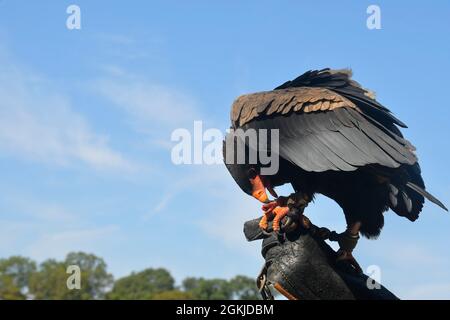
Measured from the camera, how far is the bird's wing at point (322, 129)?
296 inches

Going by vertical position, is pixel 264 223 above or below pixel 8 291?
below

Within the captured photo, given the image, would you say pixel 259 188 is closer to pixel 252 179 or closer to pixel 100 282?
pixel 252 179

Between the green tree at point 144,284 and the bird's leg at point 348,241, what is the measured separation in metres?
50.3

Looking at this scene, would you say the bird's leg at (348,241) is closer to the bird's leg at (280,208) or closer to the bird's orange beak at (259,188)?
the bird's leg at (280,208)

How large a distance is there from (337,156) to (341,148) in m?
0.12

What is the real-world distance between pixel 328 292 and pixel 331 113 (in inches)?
73.7

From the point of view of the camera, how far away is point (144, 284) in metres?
63.2

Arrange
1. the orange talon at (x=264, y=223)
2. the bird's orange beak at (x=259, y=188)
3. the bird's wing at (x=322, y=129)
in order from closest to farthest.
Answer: the bird's wing at (x=322, y=129)
the orange talon at (x=264, y=223)
the bird's orange beak at (x=259, y=188)

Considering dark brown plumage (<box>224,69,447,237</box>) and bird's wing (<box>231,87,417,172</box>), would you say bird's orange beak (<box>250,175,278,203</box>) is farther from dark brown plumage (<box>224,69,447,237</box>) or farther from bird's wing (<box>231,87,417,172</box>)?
bird's wing (<box>231,87,417,172</box>)
